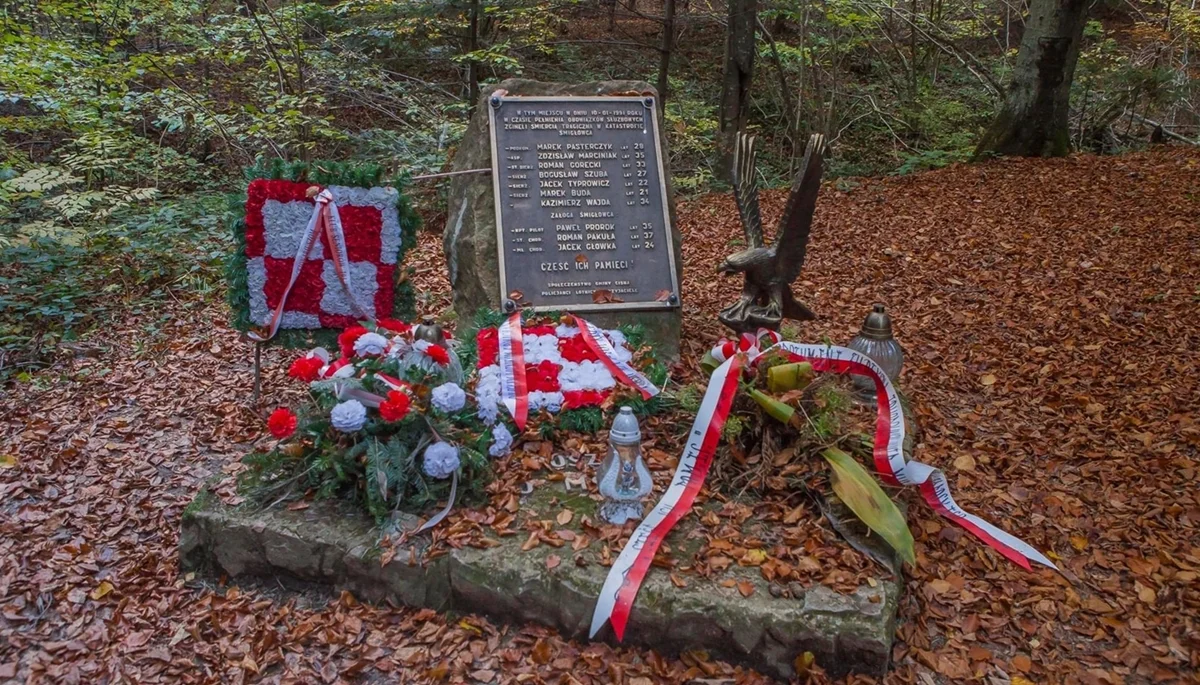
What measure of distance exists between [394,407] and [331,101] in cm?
852

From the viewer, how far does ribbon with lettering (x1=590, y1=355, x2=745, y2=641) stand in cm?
258

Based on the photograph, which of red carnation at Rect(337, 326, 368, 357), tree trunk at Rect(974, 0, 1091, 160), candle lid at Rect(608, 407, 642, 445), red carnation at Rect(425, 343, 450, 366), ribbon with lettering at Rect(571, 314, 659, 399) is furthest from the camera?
tree trunk at Rect(974, 0, 1091, 160)

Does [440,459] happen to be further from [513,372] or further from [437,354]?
[513,372]

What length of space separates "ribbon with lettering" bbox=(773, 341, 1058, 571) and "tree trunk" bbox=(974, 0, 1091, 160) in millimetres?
6662

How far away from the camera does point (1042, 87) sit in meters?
8.41

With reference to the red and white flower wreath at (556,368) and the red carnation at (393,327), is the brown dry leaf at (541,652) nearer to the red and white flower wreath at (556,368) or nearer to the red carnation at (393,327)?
the red and white flower wreath at (556,368)

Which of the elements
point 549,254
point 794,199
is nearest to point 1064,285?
point 794,199

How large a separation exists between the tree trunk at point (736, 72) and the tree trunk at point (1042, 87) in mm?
2834

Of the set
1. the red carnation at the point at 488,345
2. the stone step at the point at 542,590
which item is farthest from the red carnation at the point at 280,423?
the red carnation at the point at 488,345

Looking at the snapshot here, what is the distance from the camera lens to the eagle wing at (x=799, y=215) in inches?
144

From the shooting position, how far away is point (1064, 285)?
224 inches

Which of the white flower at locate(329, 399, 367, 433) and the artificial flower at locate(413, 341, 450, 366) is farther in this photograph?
the artificial flower at locate(413, 341, 450, 366)

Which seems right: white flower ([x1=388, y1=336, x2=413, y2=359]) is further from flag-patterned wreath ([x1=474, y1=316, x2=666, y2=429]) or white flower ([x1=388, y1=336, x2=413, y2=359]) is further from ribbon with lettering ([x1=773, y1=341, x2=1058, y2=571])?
ribbon with lettering ([x1=773, y1=341, x2=1058, y2=571])

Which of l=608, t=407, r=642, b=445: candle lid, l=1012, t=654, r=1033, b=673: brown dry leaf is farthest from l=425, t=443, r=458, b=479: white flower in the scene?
l=1012, t=654, r=1033, b=673: brown dry leaf
